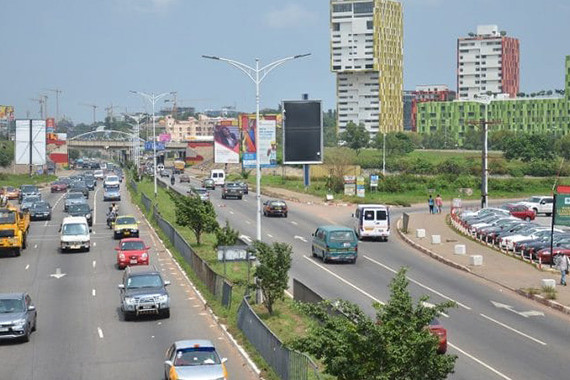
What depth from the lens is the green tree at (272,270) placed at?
Answer: 28.9m

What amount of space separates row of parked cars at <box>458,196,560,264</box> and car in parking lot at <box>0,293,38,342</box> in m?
25.2

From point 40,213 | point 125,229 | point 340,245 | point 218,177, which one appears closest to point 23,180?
point 218,177

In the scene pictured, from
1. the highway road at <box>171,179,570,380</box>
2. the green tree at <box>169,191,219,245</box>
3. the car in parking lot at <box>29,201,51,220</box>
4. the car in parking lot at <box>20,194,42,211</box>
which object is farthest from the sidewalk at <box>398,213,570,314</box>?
the car in parking lot at <box>20,194,42,211</box>

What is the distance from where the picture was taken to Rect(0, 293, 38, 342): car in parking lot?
2716 cm

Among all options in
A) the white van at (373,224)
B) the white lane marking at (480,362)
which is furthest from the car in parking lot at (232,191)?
the white lane marking at (480,362)

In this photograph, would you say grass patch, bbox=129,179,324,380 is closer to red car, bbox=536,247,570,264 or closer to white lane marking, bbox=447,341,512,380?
white lane marking, bbox=447,341,512,380

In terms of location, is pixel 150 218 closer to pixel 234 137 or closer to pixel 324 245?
pixel 324 245

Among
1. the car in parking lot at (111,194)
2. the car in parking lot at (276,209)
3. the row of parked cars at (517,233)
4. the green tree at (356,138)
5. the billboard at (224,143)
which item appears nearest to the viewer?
the row of parked cars at (517,233)

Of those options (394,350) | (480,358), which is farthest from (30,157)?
(394,350)

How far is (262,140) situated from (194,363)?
68.5 metres

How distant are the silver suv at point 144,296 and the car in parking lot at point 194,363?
8782mm

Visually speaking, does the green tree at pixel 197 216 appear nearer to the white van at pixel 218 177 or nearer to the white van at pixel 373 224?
the white van at pixel 373 224

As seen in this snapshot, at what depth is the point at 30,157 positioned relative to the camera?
12550 cm

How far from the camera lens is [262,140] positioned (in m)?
89.0
